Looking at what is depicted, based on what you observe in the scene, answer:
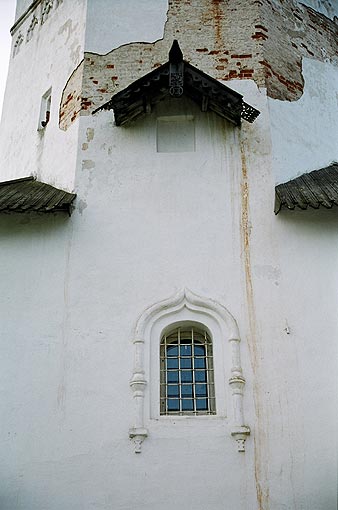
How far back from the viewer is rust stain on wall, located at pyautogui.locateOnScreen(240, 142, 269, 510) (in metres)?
8.19

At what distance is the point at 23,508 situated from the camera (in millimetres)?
8172

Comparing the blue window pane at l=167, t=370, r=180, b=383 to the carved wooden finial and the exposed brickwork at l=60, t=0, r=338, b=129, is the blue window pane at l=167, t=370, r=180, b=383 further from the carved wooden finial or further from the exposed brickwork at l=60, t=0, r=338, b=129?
the exposed brickwork at l=60, t=0, r=338, b=129

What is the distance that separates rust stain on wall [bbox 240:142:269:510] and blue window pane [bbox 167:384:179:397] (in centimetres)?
104

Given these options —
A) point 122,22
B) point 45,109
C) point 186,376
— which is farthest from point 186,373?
point 122,22

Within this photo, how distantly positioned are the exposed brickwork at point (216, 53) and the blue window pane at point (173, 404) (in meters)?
4.89

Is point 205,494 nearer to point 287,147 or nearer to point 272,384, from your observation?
point 272,384

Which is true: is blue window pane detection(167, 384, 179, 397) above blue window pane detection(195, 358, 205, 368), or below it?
below

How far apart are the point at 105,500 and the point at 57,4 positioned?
9.33 meters

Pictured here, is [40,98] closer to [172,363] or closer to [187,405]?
[172,363]

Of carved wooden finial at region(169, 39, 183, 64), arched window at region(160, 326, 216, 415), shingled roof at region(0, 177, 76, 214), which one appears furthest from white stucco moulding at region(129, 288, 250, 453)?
carved wooden finial at region(169, 39, 183, 64)

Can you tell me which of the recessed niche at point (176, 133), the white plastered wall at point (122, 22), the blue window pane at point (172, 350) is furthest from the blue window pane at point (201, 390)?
the white plastered wall at point (122, 22)

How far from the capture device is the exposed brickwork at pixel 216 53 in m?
11.2

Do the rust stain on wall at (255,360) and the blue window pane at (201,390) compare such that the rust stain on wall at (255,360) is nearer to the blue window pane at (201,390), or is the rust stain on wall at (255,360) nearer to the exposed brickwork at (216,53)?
the blue window pane at (201,390)

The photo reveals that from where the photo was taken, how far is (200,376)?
29.9 ft
